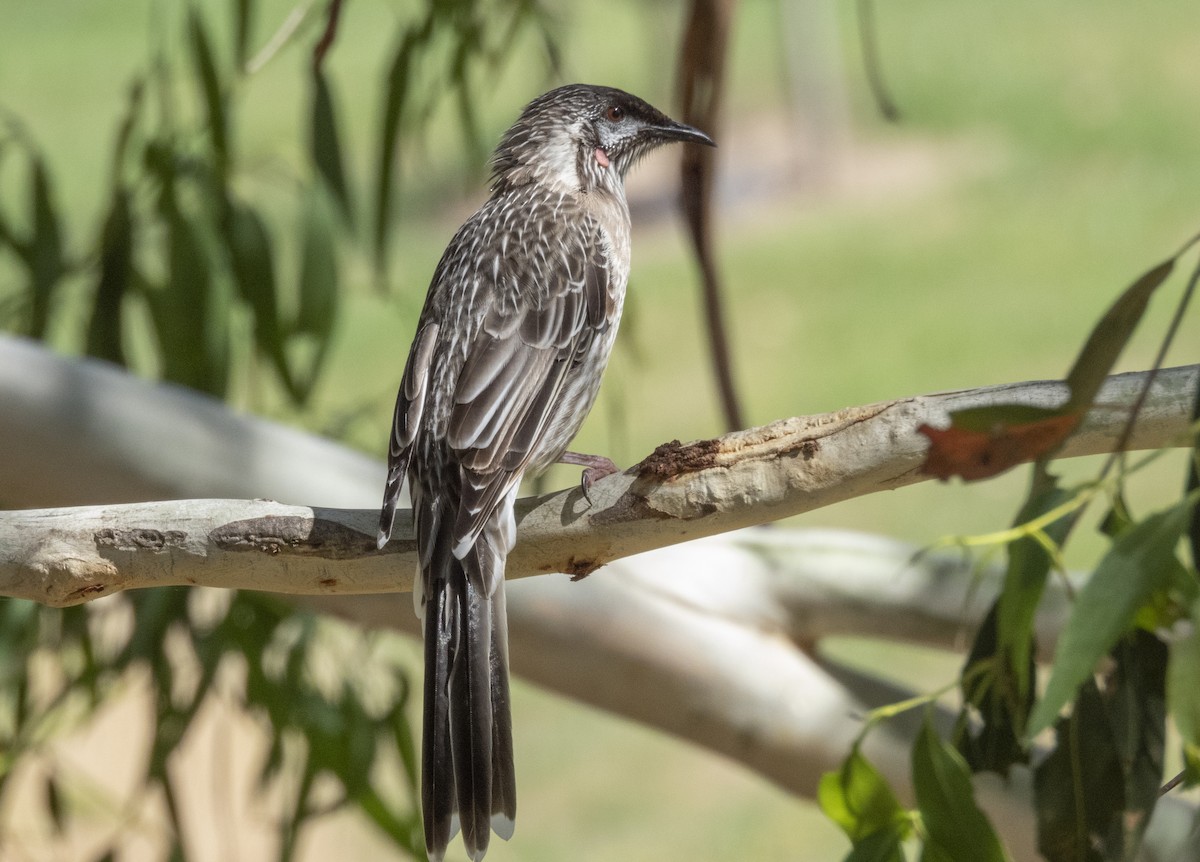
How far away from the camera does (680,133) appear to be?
2.15 m

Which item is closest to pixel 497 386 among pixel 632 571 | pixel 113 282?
pixel 632 571

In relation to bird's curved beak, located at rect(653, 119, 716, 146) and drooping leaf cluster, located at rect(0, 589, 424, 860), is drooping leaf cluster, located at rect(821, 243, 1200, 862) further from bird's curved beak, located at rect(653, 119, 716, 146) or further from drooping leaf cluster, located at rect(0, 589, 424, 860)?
drooping leaf cluster, located at rect(0, 589, 424, 860)

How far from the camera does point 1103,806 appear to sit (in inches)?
51.6

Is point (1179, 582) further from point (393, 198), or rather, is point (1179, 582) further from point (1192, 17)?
point (1192, 17)

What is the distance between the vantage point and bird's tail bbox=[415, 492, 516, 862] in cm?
148

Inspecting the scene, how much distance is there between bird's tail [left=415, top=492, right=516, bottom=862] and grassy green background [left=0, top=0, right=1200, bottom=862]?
72cm

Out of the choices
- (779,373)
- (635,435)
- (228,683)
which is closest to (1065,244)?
(779,373)

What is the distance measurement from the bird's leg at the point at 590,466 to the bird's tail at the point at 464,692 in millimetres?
118

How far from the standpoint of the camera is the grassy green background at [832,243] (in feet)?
13.9

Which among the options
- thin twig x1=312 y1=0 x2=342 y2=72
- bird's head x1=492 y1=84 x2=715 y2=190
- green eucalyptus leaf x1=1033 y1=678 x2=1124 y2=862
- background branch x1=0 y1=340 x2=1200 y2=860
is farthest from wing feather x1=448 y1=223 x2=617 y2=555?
green eucalyptus leaf x1=1033 y1=678 x2=1124 y2=862

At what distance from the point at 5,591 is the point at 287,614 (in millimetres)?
976

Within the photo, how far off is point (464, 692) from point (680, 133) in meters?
1.00

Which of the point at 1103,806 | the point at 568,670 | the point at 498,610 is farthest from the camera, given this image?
the point at 568,670

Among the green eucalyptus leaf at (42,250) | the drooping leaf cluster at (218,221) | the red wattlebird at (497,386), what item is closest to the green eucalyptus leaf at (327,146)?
the drooping leaf cluster at (218,221)
